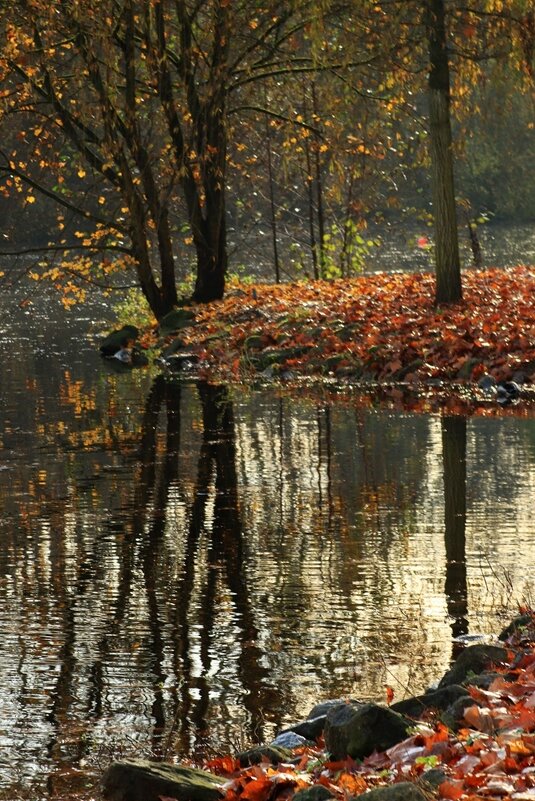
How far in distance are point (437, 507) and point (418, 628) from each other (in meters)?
2.82

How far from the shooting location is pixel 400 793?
14.0ft

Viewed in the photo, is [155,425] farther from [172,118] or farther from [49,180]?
[49,180]

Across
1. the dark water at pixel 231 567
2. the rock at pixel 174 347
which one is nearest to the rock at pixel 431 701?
the dark water at pixel 231 567

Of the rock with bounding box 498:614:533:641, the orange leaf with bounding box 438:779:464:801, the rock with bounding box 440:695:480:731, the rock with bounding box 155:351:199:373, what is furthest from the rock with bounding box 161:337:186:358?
the orange leaf with bounding box 438:779:464:801

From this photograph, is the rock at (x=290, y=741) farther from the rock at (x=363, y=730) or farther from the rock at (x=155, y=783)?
the rock at (x=155, y=783)

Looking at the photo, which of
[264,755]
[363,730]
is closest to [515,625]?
[363,730]

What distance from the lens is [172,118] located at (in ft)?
71.3

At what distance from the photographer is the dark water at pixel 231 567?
6.18 metres

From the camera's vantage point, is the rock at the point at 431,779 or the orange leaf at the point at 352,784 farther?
the orange leaf at the point at 352,784

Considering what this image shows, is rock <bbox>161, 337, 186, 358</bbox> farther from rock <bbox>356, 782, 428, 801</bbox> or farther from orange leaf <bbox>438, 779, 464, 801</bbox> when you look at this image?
rock <bbox>356, 782, 428, 801</bbox>

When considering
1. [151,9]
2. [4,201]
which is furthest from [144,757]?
[4,201]

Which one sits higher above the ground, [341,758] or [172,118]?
[172,118]

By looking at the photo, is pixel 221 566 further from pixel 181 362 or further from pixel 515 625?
pixel 181 362

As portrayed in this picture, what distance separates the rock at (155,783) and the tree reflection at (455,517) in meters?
2.37
